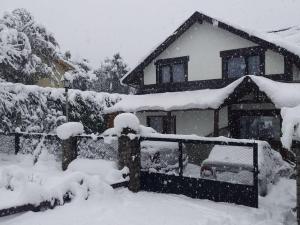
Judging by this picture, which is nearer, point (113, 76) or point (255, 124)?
point (255, 124)

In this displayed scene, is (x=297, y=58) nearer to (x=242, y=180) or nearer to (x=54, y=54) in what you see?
(x=242, y=180)

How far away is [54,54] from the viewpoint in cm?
1631

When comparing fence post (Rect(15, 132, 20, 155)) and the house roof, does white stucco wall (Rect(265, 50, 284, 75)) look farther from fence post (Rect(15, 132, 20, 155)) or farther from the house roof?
fence post (Rect(15, 132, 20, 155))

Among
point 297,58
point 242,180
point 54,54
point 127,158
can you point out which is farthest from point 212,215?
point 54,54

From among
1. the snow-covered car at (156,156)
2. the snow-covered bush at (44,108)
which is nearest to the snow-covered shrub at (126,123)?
the snow-covered car at (156,156)

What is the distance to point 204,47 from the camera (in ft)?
54.7

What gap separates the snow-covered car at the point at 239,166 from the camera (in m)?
7.64

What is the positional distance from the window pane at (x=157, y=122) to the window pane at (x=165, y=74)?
212 centimetres

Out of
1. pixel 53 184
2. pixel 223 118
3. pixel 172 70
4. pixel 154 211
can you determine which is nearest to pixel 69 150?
pixel 53 184

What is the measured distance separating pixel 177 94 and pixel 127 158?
912 cm

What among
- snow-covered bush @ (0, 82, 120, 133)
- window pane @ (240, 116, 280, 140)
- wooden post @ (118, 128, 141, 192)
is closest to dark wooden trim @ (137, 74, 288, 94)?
window pane @ (240, 116, 280, 140)

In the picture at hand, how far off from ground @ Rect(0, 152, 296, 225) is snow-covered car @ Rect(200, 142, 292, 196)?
0.51 m

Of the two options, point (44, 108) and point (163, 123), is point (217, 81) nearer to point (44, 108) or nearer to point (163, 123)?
point (163, 123)

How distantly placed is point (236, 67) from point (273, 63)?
1.74 metres
